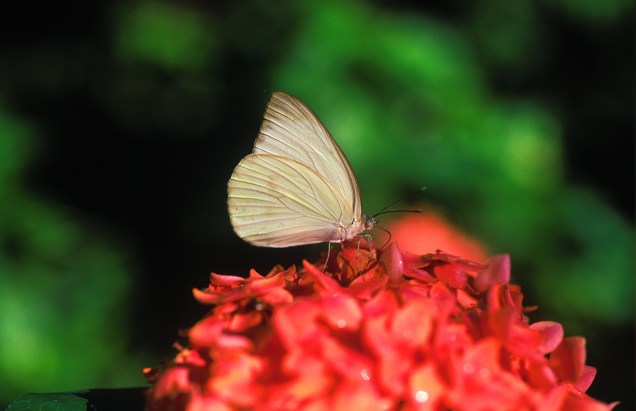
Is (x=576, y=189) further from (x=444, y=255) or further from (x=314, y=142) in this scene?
(x=444, y=255)

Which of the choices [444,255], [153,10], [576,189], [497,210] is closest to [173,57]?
[153,10]

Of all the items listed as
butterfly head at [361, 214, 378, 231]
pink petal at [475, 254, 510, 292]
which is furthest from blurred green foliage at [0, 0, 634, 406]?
pink petal at [475, 254, 510, 292]

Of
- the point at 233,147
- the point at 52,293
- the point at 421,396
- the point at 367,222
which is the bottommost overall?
the point at 52,293

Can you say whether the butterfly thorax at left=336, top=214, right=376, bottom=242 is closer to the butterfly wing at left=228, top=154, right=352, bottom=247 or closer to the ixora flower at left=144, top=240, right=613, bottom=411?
the butterfly wing at left=228, top=154, right=352, bottom=247

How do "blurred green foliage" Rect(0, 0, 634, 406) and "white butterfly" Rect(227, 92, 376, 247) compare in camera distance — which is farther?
"blurred green foliage" Rect(0, 0, 634, 406)

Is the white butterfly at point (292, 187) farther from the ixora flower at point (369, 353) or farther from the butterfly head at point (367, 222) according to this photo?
the ixora flower at point (369, 353)

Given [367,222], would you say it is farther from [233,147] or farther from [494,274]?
[233,147]

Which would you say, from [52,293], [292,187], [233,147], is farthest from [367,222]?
[52,293]
